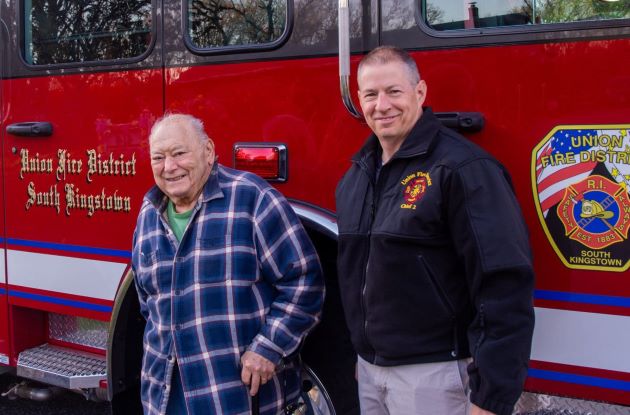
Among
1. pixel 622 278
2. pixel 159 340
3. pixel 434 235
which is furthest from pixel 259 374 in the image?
pixel 622 278

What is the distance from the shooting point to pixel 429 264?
1.87m

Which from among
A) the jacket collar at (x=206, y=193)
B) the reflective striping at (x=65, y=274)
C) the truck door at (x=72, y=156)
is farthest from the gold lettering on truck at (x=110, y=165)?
the jacket collar at (x=206, y=193)

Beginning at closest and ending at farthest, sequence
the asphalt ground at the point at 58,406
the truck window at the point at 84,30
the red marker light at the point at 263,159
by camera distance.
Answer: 1. the red marker light at the point at 263,159
2. the truck window at the point at 84,30
3. the asphalt ground at the point at 58,406

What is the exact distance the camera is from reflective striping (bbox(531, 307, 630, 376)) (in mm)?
2117

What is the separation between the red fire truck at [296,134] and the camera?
213 cm

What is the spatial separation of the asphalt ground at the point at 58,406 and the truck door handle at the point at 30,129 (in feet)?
4.86

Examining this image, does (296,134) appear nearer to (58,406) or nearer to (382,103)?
(382,103)

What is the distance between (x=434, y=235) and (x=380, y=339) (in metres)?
0.33

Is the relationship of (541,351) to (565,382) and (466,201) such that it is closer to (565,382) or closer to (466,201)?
(565,382)

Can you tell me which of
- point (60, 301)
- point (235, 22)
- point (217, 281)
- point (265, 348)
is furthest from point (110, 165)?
point (265, 348)

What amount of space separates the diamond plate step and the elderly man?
944 mm

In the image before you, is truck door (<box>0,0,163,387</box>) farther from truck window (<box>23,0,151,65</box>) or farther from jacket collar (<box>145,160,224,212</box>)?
jacket collar (<box>145,160,224,212</box>)

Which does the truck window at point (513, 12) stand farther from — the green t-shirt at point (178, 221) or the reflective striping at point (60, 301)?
the reflective striping at point (60, 301)

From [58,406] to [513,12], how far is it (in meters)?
3.30
